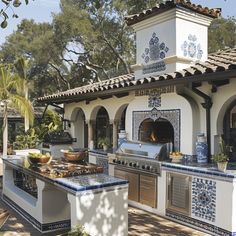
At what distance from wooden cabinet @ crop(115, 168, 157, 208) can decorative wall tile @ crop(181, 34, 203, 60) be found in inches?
141

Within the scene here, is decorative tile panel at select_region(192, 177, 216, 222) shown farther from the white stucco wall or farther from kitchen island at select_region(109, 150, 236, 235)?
the white stucco wall

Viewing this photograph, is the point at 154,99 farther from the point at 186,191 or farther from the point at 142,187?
the point at 186,191

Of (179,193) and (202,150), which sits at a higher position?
(202,150)

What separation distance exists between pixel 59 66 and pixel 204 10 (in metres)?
23.4

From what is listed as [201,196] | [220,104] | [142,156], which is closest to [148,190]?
[142,156]

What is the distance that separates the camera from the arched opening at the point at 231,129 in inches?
306

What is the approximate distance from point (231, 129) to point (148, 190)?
2602 mm

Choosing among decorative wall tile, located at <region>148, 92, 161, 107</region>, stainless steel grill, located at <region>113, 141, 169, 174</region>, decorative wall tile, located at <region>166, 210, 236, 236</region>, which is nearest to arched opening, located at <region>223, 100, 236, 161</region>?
stainless steel grill, located at <region>113, 141, 169, 174</region>

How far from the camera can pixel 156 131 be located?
10.4m

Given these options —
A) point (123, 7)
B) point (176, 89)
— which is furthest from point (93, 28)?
point (176, 89)

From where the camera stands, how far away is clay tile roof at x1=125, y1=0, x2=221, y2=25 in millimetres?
9038

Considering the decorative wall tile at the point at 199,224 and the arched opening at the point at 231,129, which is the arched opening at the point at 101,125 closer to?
the decorative wall tile at the point at 199,224

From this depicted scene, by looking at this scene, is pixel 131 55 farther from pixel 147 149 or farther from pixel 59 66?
pixel 147 149

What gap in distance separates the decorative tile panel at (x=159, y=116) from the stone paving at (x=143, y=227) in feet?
6.38
